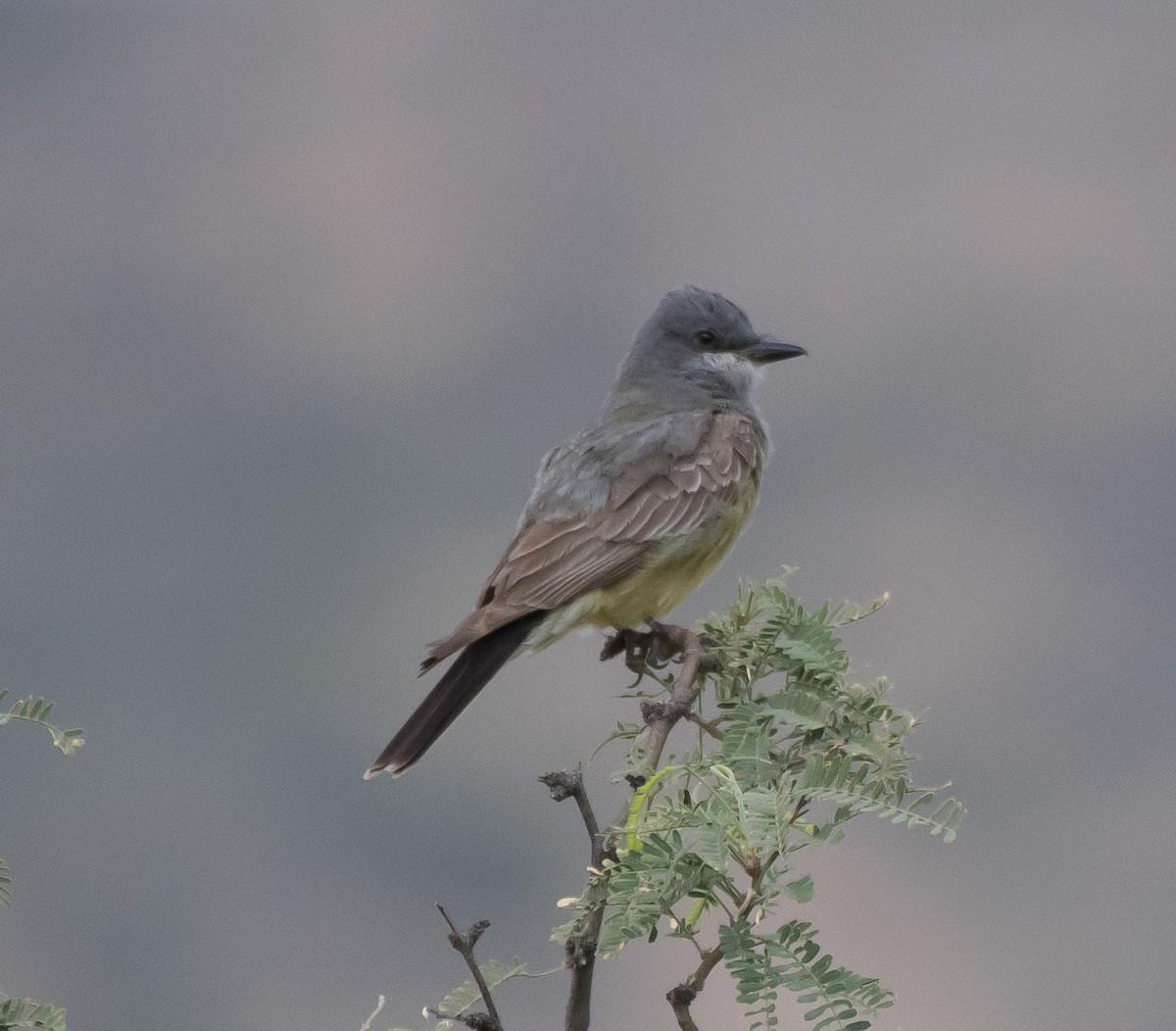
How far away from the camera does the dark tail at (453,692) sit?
4.11 meters

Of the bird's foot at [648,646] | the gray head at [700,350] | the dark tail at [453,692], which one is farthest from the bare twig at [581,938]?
the gray head at [700,350]

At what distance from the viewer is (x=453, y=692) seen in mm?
Answer: 4406

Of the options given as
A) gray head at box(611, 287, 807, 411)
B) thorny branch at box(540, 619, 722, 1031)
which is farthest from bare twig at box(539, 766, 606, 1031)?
gray head at box(611, 287, 807, 411)

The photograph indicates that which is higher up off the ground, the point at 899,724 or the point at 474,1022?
the point at 899,724

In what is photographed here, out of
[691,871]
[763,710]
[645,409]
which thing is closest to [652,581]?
[645,409]

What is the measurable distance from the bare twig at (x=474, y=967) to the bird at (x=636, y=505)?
180cm

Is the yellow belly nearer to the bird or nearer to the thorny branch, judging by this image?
the bird

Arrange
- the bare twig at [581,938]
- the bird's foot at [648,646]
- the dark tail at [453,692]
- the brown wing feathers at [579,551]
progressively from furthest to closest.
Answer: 1. the bird's foot at [648,646]
2. the brown wing feathers at [579,551]
3. the dark tail at [453,692]
4. the bare twig at [581,938]

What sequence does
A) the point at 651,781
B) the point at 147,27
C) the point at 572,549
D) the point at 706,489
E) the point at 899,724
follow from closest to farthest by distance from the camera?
the point at 651,781
the point at 899,724
the point at 572,549
the point at 706,489
the point at 147,27

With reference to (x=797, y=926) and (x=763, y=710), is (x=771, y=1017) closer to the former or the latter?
(x=797, y=926)

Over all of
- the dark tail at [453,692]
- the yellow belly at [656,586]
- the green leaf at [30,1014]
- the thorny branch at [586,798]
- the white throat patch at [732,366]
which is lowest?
the green leaf at [30,1014]

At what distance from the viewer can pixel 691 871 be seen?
2.17 metres

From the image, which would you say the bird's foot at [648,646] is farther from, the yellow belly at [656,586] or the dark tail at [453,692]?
the dark tail at [453,692]

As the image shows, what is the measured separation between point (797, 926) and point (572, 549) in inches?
121
